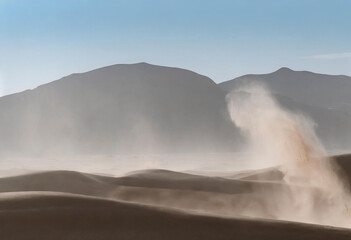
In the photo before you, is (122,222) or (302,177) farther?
(302,177)

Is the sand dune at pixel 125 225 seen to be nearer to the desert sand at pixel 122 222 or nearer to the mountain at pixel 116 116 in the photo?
the desert sand at pixel 122 222

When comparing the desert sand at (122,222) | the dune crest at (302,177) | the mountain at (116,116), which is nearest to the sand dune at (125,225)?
the desert sand at (122,222)

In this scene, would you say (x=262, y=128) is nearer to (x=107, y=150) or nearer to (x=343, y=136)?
(x=107, y=150)

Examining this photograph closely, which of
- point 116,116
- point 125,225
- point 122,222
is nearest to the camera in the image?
point 125,225

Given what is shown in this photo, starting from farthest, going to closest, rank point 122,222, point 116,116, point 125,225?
point 116,116
point 122,222
point 125,225

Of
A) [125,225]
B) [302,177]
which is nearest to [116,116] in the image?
[302,177]

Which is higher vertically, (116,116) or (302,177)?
(116,116)

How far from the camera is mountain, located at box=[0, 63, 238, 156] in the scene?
110688 millimetres

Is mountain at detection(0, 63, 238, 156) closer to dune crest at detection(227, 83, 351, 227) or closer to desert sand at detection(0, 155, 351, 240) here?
dune crest at detection(227, 83, 351, 227)

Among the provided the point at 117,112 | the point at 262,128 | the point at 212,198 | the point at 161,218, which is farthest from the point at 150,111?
the point at 161,218

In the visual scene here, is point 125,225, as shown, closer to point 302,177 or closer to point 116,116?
point 302,177

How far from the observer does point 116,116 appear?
121500 millimetres

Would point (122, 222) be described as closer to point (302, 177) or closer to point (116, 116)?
point (302, 177)

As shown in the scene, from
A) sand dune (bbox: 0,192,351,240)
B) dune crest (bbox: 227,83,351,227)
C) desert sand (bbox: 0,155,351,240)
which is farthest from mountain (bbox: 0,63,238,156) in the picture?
sand dune (bbox: 0,192,351,240)
